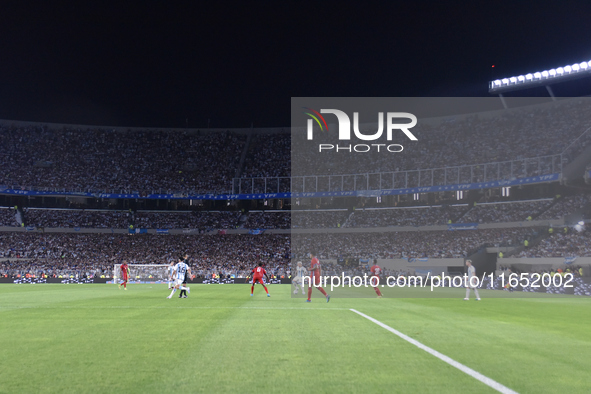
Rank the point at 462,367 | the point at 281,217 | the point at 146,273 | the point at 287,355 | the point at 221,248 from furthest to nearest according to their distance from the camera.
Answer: the point at 281,217, the point at 221,248, the point at 146,273, the point at 287,355, the point at 462,367

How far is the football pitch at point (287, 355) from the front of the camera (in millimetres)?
6449

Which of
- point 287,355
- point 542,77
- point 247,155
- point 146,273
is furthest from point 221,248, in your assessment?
point 287,355

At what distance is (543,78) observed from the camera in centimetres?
5816

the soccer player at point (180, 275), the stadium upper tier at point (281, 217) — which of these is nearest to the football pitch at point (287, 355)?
the soccer player at point (180, 275)

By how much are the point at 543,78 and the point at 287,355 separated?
59.3m

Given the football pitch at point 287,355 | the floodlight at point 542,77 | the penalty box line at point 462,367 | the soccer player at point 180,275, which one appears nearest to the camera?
the penalty box line at point 462,367

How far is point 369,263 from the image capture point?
63.1 metres

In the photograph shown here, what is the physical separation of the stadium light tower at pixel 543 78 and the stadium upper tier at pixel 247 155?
556 cm

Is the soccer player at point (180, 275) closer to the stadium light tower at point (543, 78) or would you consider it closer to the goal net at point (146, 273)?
the goal net at point (146, 273)

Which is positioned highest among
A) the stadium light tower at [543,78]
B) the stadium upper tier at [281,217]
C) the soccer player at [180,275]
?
the stadium light tower at [543,78]

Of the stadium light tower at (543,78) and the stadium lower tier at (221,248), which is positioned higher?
the stadium light tower at (543,78)

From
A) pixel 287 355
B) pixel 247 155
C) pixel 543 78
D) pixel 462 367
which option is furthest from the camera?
pixel 247 155

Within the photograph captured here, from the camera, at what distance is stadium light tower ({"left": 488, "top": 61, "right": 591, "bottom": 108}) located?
54.3m

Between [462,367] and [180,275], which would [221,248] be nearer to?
[180,275]
